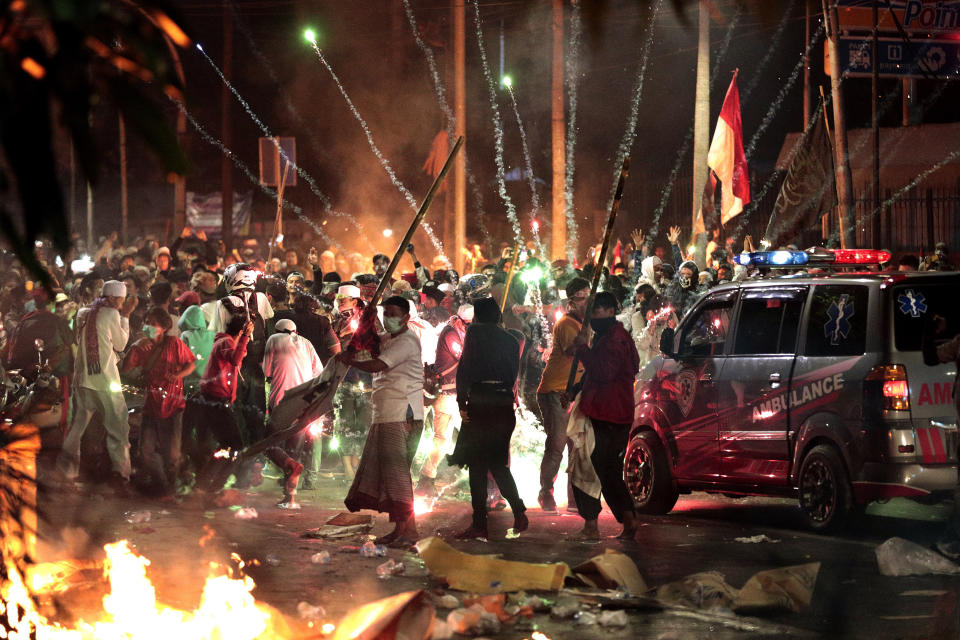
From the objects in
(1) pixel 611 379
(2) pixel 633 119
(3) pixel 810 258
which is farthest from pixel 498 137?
(1) pixel 611 379

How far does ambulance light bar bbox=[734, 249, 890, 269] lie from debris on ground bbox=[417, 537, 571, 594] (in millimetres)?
3993

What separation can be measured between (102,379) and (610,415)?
16.5 feet

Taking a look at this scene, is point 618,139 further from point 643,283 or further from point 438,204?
point 643,283

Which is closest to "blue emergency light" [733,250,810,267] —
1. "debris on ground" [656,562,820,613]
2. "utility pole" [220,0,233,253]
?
"debris on ground" [656,562,820,613]

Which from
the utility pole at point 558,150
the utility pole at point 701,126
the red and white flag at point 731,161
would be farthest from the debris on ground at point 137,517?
the utility pole at point 558,150

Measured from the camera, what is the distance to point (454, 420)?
12195 millimetres

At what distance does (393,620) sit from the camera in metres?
5.50

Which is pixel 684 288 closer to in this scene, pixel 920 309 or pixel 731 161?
pixel 920 309

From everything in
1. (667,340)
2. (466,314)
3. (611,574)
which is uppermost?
(466,314)

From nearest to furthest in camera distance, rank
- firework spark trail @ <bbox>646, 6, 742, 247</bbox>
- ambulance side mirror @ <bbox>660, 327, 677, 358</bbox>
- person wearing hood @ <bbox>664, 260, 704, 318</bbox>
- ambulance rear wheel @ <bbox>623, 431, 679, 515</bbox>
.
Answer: ambulance side mirror @ <bbox>660, 327, 677, 358</bbox> < ambulance rear wheel @ <bbox>623, 431, 679, 515</bbox> < person wearing hood @ <bbox>664, 260, 704, 318</bbox> < firework spark trail @ <bbox>646, 6, 742, 247</bbox>

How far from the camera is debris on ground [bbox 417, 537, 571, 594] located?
23.7 feet

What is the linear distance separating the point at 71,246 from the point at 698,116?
64.1ft

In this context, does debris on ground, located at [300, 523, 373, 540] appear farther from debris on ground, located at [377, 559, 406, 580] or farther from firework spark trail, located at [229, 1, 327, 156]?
firework spark trail, located at [229, 1, 327, 156]

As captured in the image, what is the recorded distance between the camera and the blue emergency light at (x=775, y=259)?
411 inches
